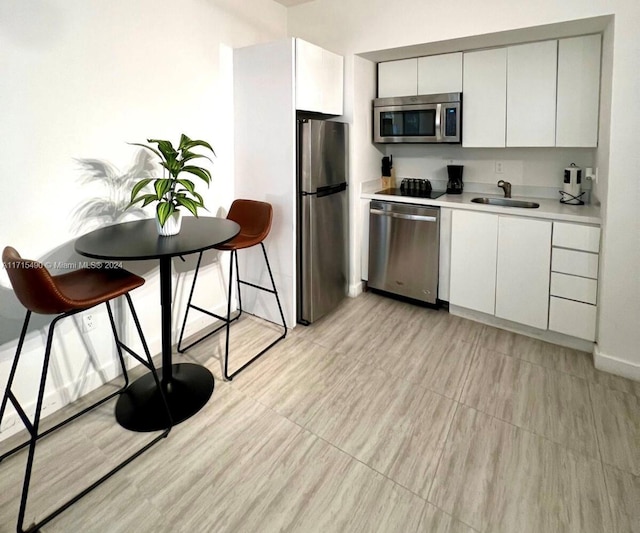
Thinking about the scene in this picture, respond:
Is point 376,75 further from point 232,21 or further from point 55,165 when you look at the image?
point 55,165

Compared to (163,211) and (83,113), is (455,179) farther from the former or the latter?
(83,113)

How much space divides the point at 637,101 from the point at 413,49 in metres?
1.60

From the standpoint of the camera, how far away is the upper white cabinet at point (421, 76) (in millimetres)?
3289

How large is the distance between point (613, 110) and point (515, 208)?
811 mm

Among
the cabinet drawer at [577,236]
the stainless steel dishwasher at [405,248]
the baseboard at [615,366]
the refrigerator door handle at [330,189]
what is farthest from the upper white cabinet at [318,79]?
the baseboard at [615,366]

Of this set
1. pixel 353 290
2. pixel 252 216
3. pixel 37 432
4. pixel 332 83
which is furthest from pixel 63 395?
pixel 332 83

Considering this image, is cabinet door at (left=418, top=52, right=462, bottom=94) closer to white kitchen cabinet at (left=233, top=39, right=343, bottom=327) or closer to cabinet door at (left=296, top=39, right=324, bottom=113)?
white kitchen cabinet at (left=233, top=39, right=343, bottom=327)

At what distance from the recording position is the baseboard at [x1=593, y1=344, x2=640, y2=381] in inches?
96.5

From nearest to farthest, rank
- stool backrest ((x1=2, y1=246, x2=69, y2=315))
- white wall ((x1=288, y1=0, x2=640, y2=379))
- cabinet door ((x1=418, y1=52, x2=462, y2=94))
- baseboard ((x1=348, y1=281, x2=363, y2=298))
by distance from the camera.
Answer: stool backrest ((x1=2, y1=246, x2=69, y2=315))
white wall ((x1=288, y1=0, x2=640, y2=379))
cabinet door ((x1=418, y1=52, x2=462, y2=94))
baseboard ((x1=348, y1=281, x2=363, y2=298))

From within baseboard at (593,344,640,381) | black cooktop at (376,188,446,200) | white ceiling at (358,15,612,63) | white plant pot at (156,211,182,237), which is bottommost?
baseboard at (593,344,640,381)

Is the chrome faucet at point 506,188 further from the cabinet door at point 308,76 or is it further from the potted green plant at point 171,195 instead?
the potted green plant at point 171,195

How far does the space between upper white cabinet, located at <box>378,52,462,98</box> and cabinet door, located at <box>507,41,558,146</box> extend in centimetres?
41

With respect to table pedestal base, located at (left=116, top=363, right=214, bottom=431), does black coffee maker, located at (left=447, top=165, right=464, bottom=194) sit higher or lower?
higher

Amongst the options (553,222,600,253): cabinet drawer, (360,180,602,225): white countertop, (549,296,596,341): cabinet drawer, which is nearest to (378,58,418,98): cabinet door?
(360,180,602,225): white countertop
